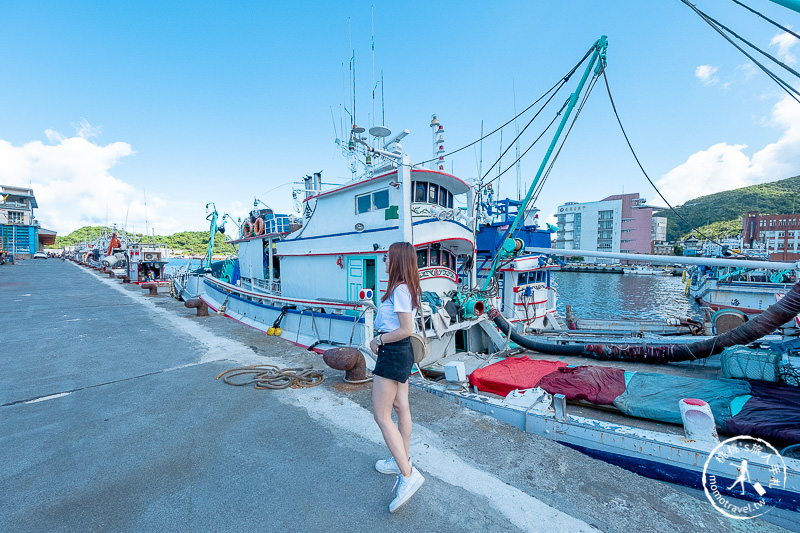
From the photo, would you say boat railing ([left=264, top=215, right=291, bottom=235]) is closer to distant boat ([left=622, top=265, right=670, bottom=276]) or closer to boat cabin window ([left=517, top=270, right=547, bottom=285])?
boat cabin window ([left=517, top=270, right=547, bottom=285])

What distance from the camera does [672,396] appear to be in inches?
196

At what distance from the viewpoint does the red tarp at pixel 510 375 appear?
609 cm

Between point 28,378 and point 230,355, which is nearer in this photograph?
point 28,378

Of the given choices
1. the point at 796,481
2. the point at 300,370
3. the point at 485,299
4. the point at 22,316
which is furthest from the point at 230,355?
the point at 22,316

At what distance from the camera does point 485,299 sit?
371 inches

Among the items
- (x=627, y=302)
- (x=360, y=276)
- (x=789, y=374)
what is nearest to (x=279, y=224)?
(x=360, y=276)

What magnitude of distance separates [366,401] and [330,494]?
1.59 m

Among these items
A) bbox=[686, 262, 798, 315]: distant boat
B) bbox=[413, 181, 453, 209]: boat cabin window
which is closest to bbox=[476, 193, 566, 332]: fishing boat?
bbox=[413, 181, 453, 209]: boat cabin window

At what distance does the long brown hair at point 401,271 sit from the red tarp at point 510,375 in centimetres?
441

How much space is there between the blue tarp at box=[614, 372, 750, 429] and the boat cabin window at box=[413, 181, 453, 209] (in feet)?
20.1

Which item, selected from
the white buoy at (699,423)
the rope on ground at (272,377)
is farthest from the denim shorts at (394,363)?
the white buoy at (699,423)

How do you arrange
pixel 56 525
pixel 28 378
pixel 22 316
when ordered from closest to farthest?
1. pixel 56 525
2. pixel 28 378
3. pixel 22 316

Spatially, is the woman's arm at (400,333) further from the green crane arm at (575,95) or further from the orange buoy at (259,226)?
the orange buoy at (259,226)

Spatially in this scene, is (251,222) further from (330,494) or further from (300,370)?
(330,494)
